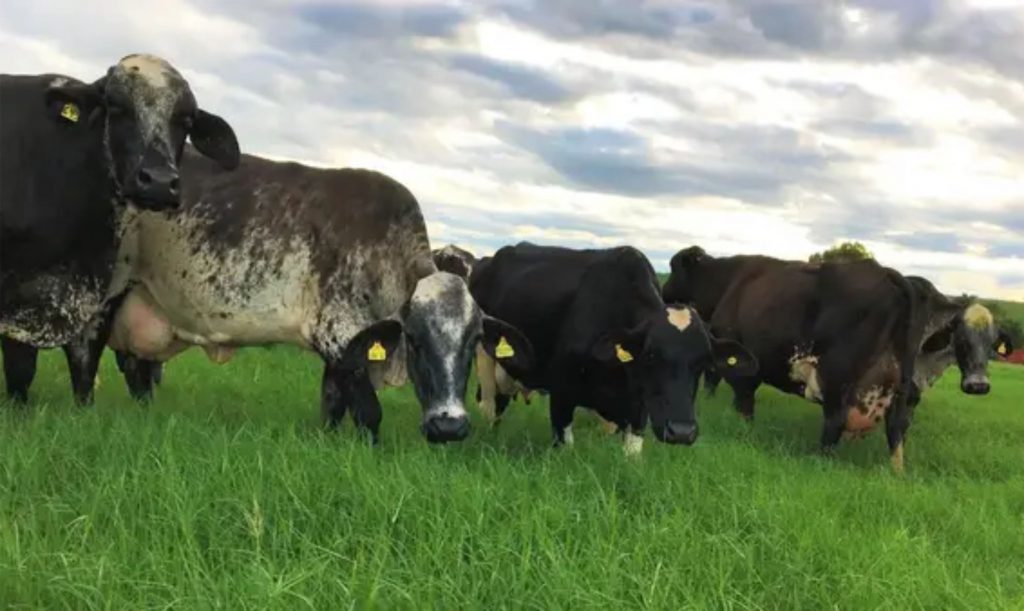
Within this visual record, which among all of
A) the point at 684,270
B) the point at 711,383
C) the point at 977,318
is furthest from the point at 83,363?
the point at 977,318

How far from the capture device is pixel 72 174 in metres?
7.27

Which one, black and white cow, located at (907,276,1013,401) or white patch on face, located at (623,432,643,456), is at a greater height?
black and white cow, located at (907,276,1013,401)

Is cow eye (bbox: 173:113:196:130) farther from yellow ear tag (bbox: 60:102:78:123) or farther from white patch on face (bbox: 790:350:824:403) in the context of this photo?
white patch on face (bbox: 790:350:824:403)

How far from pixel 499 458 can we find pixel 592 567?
225 centimetres

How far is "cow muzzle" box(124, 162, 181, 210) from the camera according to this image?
663cm

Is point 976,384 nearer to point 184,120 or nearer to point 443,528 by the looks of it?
point 443,528

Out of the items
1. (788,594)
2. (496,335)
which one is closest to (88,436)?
(496,335)

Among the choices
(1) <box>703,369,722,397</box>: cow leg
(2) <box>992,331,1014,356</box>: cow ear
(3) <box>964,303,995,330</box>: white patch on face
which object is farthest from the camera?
(1) <box>703,369,722,397</box>: cow leg

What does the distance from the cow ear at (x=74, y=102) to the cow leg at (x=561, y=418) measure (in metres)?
4.45

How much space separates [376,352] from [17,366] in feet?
11.0

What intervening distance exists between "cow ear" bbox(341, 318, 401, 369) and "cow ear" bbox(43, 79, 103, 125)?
8.62 feet

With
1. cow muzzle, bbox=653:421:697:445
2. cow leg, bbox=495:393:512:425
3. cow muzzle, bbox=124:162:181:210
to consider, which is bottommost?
cow leg, bbox=495:393:512:425

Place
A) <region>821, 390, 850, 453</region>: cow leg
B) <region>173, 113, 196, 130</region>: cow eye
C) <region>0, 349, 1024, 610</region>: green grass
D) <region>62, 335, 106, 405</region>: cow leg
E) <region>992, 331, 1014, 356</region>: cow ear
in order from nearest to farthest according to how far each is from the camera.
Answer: <region>0, 349, 1024, 610</region>: green grass < <region>173, 113, 196, 130</region>: cow eye < <region>62, 335, 106, 405</region>: cow leg < <region>821, 390, 850, 453</region>: cow leg < <region>992, 331, 1014, 356</region>: cow ear

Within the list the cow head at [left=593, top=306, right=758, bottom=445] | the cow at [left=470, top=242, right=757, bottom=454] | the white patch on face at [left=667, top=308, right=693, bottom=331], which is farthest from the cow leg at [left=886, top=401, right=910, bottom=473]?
the white patch on face at [left=667, top=308, right=693, bottom=331]
